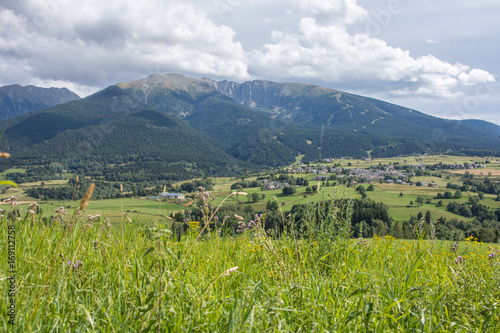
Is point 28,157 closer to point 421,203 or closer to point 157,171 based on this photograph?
point 157,171

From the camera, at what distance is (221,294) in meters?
2.60

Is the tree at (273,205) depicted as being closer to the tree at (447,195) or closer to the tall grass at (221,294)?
the tall grass at (221,294)

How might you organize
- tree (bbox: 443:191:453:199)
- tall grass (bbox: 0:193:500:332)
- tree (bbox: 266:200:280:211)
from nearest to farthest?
tall grass (bbox: 0:193:500:332), tree (bbox: 266:200:280:211), tree (bbox: 443:191:453:199)

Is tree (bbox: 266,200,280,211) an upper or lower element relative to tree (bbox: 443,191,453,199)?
upper

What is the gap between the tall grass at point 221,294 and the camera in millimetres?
1793

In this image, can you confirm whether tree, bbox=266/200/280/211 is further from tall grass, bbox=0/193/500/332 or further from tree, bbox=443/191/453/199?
tree, bbox=443/191/453/199

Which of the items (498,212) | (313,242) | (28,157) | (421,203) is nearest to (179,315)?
(313,242)

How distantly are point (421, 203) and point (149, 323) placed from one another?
222 feet

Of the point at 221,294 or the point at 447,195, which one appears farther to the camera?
the point at 447,195

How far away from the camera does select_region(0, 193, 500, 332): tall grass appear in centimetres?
179

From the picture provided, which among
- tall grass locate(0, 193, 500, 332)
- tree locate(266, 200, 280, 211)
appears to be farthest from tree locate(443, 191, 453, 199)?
tall grass locate(0, 193, 500, 332)

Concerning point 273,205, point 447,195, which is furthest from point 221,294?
point 447,195

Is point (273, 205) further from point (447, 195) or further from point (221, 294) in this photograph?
point (447, 195)

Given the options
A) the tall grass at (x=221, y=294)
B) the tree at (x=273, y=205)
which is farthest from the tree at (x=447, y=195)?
the tall grass at (x=221, y=294)
